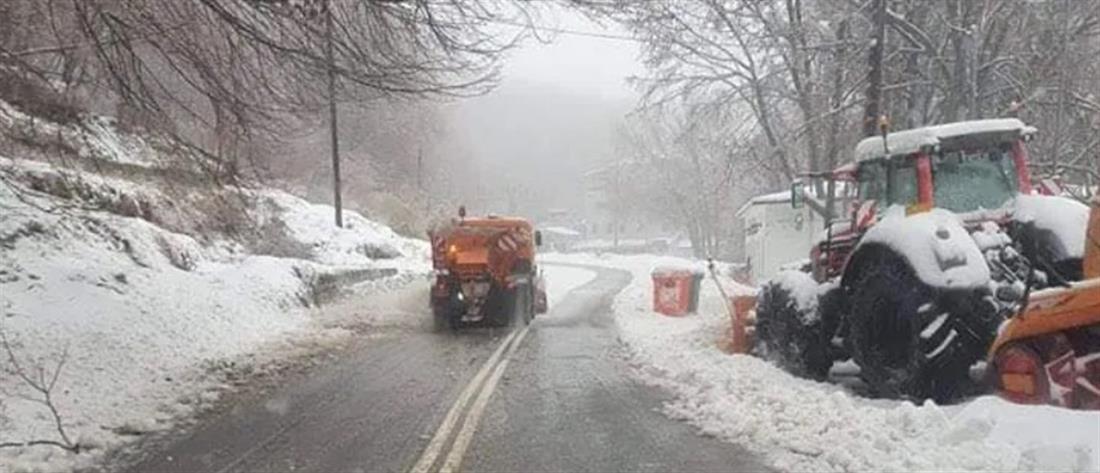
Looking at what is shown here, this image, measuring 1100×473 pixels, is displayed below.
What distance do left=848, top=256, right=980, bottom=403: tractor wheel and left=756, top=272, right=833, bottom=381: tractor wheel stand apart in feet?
2.66

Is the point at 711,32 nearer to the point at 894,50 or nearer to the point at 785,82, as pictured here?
the point at 785,82

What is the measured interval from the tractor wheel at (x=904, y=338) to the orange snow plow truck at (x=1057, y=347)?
724 mm

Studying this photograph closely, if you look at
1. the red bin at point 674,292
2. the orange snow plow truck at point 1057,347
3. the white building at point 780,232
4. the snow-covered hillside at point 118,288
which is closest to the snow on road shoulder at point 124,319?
the snow-covered hillside at point 118,288

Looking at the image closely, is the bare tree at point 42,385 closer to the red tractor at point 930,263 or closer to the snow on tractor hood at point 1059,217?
the red tractor at point 930,263

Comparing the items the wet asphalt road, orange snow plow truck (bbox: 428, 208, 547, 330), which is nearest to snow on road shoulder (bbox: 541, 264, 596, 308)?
orange snow plow truck (bbox: 428, 208, 547, 330)

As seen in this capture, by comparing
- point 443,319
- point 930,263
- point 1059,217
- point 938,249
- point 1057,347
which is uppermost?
point 1059,217

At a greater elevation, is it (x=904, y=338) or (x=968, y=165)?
Answer: (x=968, y=165)

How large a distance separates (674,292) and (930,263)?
12.2 m

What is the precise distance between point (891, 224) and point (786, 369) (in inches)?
103

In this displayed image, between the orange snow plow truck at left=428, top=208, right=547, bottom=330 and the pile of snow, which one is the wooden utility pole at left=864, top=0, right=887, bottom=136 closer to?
the orange snow plow truck at left=428, top=208, right=547, bottom=330

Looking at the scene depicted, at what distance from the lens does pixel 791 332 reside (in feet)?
36.4

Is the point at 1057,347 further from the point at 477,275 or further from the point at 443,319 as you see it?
the point at 443,319

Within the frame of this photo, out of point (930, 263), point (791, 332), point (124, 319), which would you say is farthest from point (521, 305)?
point (930, 263)

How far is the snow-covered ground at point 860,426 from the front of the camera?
6.26 metres
